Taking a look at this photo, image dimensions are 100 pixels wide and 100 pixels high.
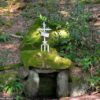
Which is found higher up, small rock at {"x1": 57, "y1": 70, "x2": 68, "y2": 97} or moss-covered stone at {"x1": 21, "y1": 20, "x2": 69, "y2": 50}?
moss-covered stone at {"x1": 21, "y1": 20, "x2": 69, "y2": 50}

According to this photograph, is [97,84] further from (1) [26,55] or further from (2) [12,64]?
(2) [12,64]

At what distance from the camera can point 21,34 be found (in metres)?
13.5

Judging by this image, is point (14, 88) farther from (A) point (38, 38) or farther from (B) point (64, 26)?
(B) point (64, 26)

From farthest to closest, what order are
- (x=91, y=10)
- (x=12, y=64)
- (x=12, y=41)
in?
1. (x=91, y=10)
2. (x=12, y=41)
3. (x=12, y=64)

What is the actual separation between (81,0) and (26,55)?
9.79m

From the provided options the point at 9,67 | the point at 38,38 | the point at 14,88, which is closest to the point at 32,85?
the point at 14,88

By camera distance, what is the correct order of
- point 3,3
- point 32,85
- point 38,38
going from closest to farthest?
point 32,85 < point 38,38 < point 3,3

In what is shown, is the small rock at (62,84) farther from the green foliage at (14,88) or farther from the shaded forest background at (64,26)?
the green foliage at (14,88)

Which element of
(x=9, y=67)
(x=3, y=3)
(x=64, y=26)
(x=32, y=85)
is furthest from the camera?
(x=3, y=3)

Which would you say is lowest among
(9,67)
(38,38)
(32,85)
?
(32,85)

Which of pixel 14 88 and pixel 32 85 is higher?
pixel 32 85

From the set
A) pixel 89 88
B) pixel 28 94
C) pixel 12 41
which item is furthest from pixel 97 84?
pixel 12 41

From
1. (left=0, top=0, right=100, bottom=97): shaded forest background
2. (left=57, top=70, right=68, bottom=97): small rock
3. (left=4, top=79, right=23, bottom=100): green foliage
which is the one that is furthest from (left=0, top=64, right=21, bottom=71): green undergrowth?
(left=57, top=70, right=68, bottom=97): small rock

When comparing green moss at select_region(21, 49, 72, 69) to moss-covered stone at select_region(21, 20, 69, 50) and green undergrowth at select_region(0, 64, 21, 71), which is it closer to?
green undergrowth at select_region(0, 64, 21, 71)
